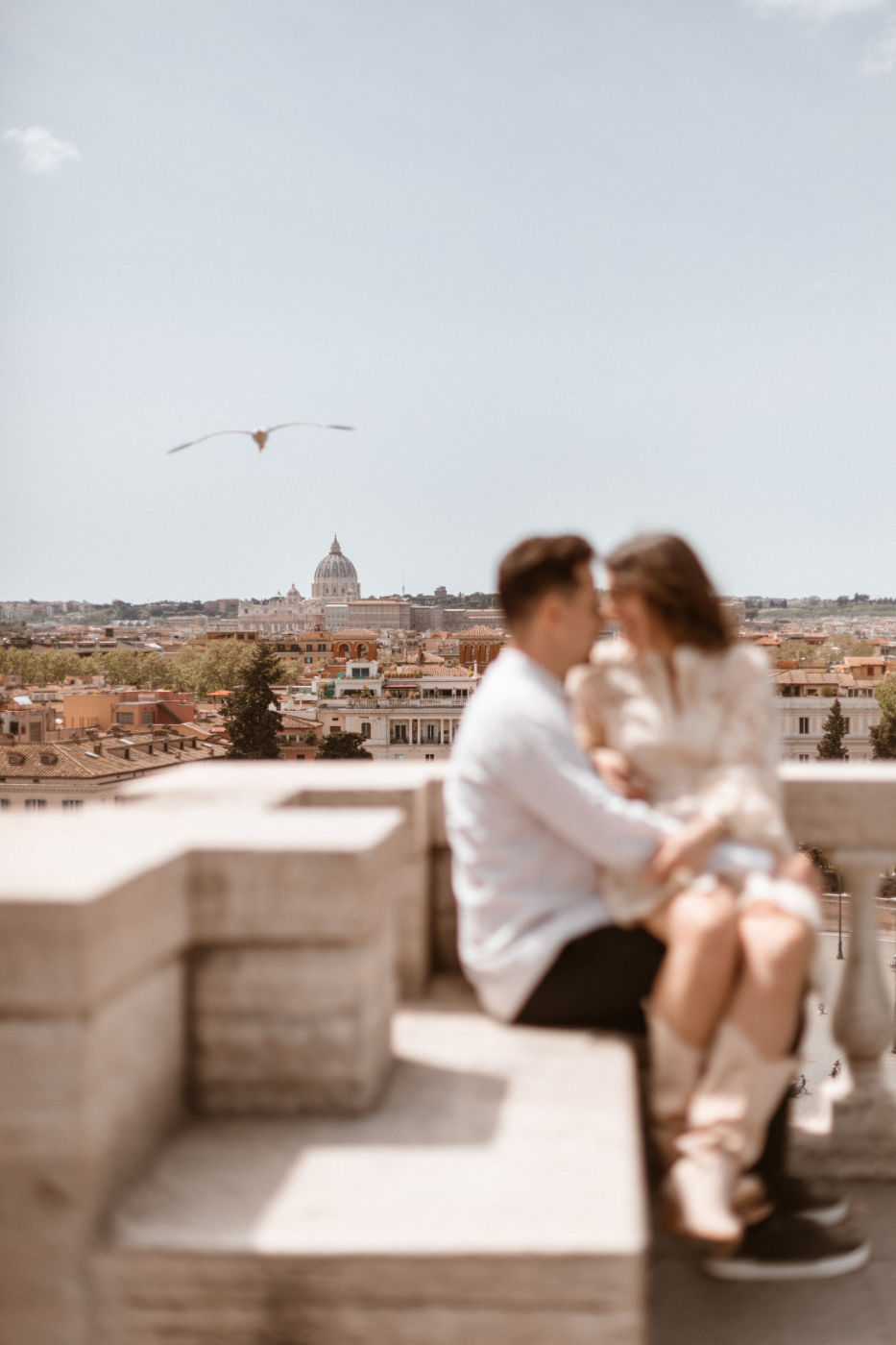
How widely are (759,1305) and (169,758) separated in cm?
4002

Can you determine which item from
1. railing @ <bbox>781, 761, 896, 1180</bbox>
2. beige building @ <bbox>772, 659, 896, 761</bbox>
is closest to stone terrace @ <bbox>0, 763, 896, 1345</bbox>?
railing @ <bbox>781, 761, 896, 1180</bbox>

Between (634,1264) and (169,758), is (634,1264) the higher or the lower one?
the higher one

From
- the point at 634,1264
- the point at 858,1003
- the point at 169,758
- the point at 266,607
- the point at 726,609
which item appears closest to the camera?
the point at 634,1264

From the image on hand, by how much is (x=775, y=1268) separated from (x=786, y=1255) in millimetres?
26

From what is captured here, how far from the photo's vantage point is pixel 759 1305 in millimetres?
2121

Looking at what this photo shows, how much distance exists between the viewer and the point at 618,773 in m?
2.21

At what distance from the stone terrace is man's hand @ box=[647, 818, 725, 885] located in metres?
0.30

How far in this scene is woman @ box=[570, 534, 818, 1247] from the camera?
6.23 feet

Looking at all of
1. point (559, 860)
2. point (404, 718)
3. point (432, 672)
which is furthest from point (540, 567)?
point (432, 672)

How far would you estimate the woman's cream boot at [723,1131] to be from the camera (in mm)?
1873

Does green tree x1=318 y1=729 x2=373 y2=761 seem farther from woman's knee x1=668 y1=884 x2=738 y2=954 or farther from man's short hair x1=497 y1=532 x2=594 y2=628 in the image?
woman's knee x1=668 y1=884 x2=738 y2=954

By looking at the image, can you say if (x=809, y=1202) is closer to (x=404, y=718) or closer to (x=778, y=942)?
(x=778, y=942)

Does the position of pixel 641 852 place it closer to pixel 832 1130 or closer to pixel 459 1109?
pixel 459 1109

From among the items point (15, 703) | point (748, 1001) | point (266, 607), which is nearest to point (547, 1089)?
point (748, 1001)
